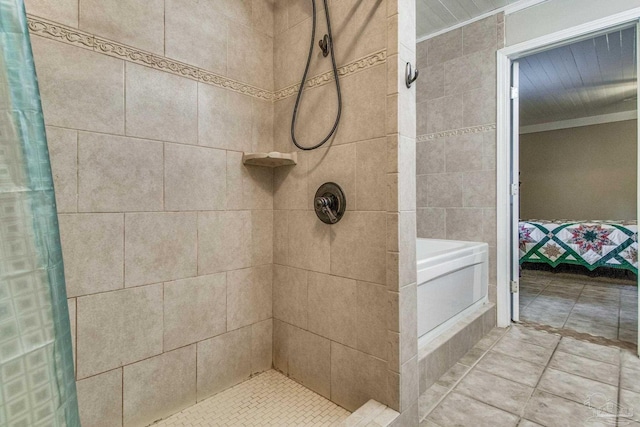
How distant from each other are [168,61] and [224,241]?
0.80m

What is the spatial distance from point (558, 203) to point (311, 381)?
6715 mm

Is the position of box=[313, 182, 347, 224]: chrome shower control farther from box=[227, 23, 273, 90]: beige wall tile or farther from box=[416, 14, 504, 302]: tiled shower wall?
box=[416, 14, 504, 302]: tiled shower wall

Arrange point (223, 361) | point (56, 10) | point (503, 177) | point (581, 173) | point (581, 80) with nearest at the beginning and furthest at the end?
point (56, 10) → point (223, 361) → point (503, 177) → point (581, 80) → point (581, 173)

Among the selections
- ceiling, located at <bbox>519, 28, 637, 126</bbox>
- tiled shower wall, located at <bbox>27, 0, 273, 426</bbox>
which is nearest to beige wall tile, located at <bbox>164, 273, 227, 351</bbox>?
A: tiled shower wall, located at <bbox>27, 0, 273, 426</bbox>

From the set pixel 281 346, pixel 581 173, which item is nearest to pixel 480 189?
pixel 281 346

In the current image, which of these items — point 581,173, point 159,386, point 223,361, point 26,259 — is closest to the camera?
point 26,259

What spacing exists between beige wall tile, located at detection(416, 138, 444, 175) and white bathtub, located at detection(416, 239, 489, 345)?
660 millimetres

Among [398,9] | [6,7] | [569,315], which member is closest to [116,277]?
[6,7]

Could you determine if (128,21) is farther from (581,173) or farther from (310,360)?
(581,173)

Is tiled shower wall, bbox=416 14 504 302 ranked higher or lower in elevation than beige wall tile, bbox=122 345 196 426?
higher

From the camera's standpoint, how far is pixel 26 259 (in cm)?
56

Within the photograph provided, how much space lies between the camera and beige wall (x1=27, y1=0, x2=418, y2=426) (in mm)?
1091

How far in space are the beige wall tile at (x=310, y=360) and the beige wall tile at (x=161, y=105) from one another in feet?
3.44

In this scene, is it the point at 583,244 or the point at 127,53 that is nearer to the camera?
the point at 127,53
